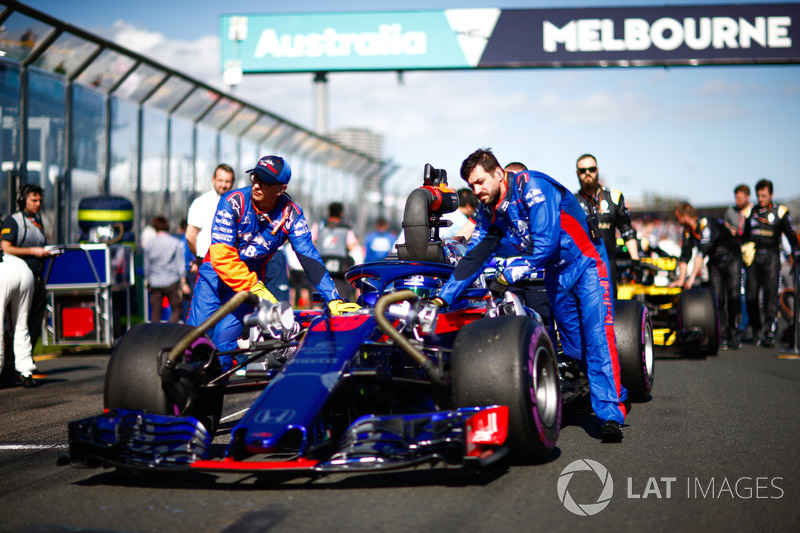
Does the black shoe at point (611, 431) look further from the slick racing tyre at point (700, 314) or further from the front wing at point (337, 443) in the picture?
the slick racing tyre at point (700, 314)

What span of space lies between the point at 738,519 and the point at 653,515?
32 centimetres

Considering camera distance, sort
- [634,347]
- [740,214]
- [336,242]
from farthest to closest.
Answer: [336,242], [740,214], [634,347]

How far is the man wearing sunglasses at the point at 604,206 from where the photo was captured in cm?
789

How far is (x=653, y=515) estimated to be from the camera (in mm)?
3484

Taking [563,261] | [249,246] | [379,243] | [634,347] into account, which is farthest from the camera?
[379,243]

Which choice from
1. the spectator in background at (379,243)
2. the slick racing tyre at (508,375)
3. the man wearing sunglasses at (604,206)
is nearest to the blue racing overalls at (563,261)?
the slick racing tyre at (508,375)

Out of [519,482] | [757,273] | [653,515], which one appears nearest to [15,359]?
[519,482]

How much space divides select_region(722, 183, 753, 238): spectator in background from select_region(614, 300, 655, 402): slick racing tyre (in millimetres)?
5411

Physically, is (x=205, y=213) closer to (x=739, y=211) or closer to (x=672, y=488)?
(x=672, y=488)

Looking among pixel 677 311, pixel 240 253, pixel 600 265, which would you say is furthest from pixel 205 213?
pixel 677 311

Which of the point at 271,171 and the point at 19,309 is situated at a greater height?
the point at 271,171

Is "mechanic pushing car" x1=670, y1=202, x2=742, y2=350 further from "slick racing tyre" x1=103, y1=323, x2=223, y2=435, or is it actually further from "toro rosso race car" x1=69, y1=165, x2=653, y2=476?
"slick racing tyre" x1=103, y1=323, x2=223, y2=435

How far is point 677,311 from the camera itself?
9.73m

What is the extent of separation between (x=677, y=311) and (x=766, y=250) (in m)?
2.36
